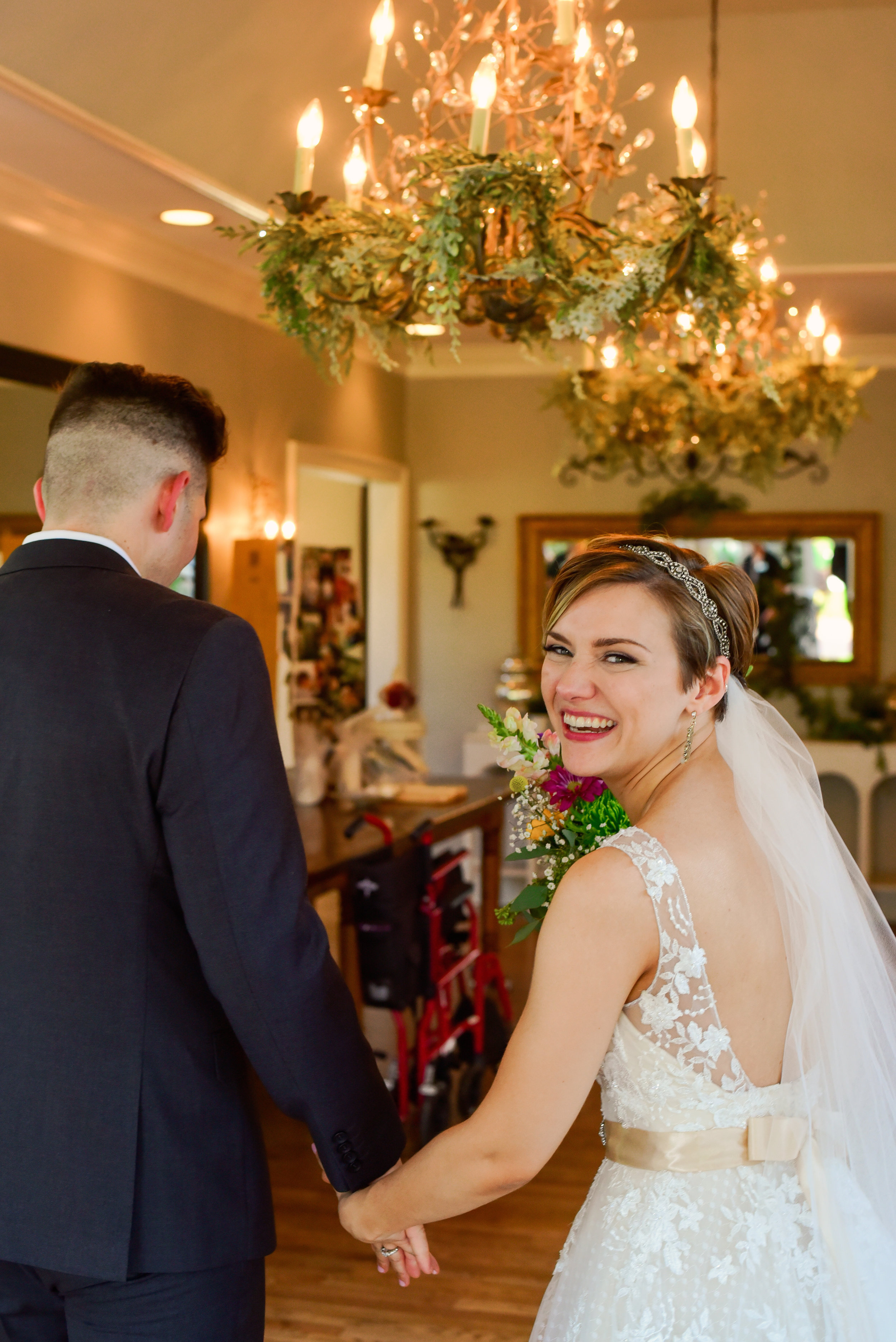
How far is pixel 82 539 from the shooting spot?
1.68 metres

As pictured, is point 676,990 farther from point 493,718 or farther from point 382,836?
point 382,836

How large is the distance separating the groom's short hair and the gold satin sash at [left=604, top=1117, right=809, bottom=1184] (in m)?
1.08

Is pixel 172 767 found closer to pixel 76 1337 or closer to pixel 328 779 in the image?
pixel 76 1337

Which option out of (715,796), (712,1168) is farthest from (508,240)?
(712,1168)

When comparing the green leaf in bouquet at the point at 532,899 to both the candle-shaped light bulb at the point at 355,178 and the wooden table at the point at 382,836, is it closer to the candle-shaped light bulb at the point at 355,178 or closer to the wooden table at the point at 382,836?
the wooden table at the point at 382,836

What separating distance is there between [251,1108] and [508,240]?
1.93 m

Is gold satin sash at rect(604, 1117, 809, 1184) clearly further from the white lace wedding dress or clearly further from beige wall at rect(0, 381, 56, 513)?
beige wall at rect(0, 381, 56, 513)

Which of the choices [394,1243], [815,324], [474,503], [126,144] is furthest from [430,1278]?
[474,503]

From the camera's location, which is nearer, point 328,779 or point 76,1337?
point 76,1337

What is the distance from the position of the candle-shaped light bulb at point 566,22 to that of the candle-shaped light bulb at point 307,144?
22.7 inches

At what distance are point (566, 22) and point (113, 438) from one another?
1.80 m

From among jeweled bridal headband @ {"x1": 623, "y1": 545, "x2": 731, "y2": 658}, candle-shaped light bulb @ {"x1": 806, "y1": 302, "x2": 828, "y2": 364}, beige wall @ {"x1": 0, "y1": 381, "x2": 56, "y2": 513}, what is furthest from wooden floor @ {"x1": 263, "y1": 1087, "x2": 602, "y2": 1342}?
candle-shaped light bulb @ {"x1": 806, "y1": 302, "x2": 828, "y2": 364}

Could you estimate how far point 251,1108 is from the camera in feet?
5.69

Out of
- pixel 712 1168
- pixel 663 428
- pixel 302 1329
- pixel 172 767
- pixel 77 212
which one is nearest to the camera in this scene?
pixel 172 767
